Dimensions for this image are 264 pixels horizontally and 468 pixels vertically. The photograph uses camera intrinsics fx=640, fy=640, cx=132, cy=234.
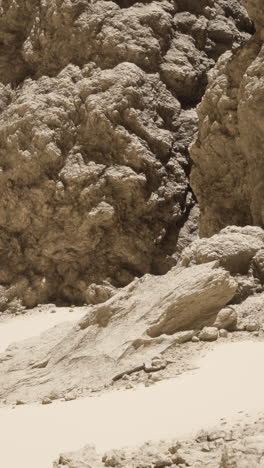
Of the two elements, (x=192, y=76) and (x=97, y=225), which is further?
(x=192, y=76)

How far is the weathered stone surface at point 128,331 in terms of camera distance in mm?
5676

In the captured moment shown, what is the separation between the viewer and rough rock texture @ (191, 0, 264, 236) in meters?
7.73

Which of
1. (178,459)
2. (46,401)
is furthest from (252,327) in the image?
(178,459)

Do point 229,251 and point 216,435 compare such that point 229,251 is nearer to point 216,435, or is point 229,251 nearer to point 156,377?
point 156,377

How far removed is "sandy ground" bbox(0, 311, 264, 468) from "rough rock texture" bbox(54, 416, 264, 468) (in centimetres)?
16

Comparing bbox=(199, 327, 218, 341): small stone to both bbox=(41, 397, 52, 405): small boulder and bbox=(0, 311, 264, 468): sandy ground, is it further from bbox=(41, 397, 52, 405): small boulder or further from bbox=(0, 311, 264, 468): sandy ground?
bbox=(41, 397, 52, 405): small boulder

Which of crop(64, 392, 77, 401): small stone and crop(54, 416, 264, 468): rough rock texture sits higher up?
crop(54, 416, 264, 468): rough rock texture

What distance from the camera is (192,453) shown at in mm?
3562

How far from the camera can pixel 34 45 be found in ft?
42.3

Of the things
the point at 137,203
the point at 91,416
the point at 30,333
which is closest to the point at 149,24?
the point at 137,203

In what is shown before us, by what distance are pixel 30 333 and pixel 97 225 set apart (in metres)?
2.29

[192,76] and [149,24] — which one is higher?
[149,24]

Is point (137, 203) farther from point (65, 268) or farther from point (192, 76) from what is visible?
point (192, 76)

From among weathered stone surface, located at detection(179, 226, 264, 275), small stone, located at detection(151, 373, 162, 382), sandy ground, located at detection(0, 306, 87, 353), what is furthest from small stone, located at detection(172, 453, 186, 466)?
sandy ground, located at detection(0, 306, 87, 353)
